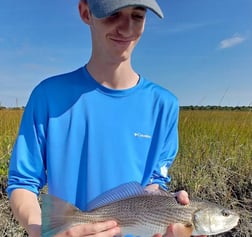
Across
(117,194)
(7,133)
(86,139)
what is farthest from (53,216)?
(7,133)

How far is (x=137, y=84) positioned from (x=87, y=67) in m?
0.25

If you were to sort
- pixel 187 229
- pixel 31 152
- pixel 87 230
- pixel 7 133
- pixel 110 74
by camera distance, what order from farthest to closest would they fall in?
1. pixel 7 133
2. pixel 110 74
3. pixel 31 152
4. pixel 187 229
5. pixel 87 230

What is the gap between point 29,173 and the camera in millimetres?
1532

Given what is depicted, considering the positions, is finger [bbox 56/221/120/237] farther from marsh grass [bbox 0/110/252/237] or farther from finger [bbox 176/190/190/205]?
marsh grass [bbox 0/110/252/237]

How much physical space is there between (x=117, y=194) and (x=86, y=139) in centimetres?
30

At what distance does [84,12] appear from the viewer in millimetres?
1739

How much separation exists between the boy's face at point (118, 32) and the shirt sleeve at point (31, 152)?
0.34m

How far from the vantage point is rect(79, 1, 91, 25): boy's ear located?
1.71 meters

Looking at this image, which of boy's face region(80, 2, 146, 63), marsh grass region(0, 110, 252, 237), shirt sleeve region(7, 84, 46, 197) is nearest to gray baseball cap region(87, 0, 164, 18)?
boy's face region(80, 2, 146, 63)

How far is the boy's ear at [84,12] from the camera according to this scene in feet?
A: 5.61

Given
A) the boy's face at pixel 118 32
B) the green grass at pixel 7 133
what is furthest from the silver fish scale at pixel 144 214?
the green grass at pixel 7 133

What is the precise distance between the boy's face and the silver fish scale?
25.2 inches

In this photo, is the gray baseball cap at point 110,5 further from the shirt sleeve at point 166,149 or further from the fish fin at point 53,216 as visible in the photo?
the fish fin at point 53,216

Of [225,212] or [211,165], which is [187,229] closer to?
[225,212]
